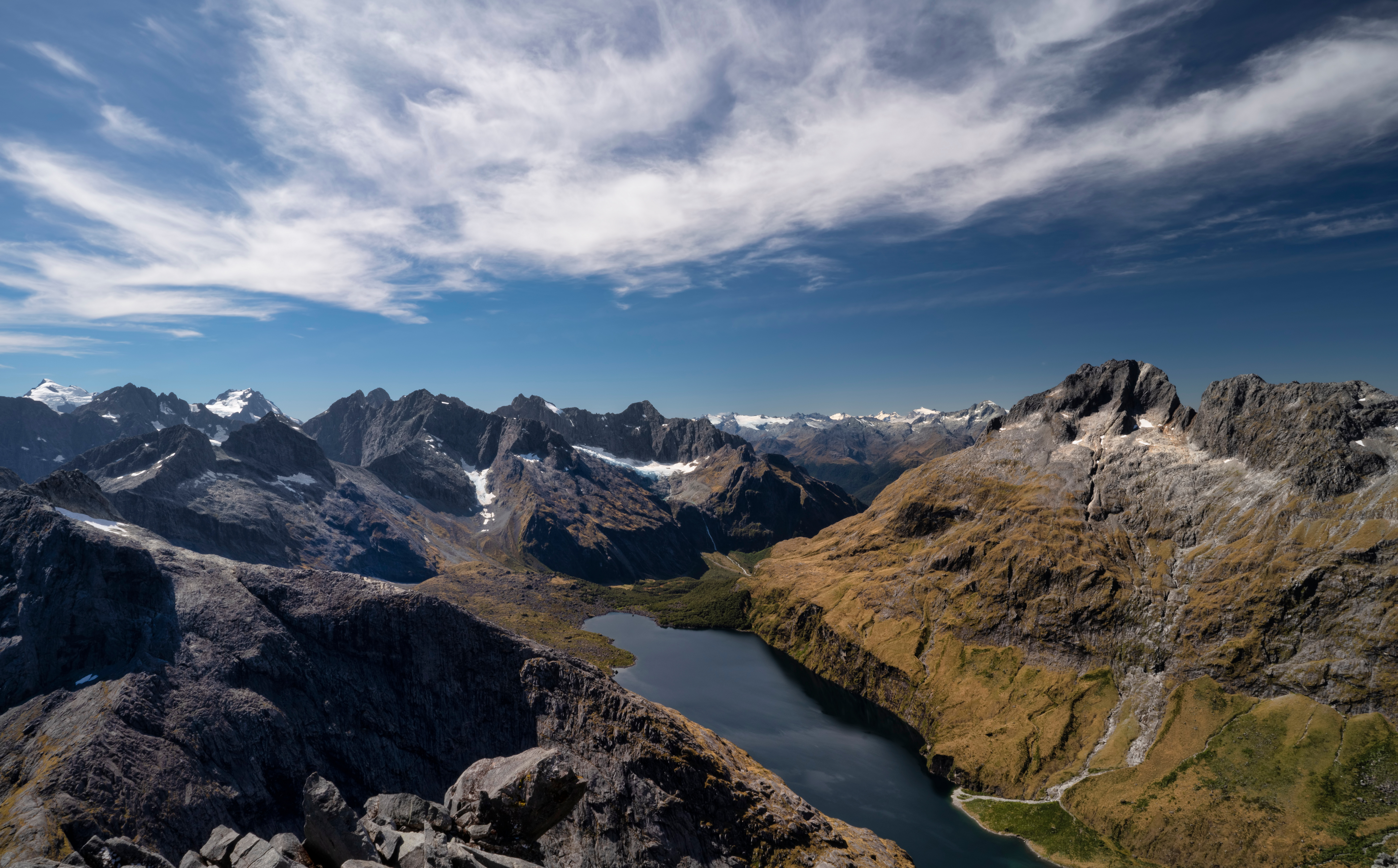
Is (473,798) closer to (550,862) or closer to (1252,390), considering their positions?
(550,862)

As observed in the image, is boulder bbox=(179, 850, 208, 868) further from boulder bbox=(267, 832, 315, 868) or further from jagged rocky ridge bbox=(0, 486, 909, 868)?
jagged rocky ridge bbox=(0, 486, 909, 868)

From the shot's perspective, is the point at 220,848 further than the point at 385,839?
No

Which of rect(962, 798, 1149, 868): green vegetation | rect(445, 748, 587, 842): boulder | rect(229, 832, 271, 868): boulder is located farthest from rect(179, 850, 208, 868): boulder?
rect(962, 798, 1149, 868): green vegetation

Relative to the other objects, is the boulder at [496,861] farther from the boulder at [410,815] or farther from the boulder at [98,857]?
the boulder at [98,857]

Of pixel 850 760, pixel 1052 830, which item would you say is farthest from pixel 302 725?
pixel 1052 830

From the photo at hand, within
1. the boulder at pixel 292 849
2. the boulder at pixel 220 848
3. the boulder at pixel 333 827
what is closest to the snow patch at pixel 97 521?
the boulder at pixel 220 848

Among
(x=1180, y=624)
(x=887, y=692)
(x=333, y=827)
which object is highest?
(x=333, y=827)

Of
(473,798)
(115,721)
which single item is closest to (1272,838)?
(473,798)

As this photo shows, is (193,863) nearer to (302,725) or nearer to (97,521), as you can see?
(302,725)
